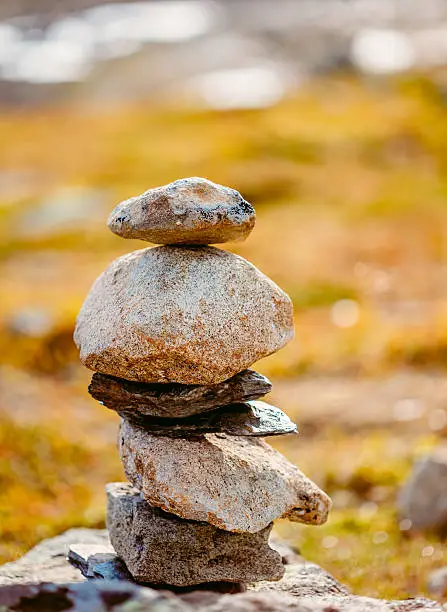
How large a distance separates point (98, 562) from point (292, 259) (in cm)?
2673

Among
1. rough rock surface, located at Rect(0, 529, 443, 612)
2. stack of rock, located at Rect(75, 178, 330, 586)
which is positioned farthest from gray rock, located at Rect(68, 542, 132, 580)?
rough rock surface, located at Rect(0, 529, 443, 612)

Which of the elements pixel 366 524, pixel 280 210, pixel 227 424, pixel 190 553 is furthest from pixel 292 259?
pixel 190 553

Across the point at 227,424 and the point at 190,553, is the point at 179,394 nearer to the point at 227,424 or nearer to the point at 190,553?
the point at 227,424

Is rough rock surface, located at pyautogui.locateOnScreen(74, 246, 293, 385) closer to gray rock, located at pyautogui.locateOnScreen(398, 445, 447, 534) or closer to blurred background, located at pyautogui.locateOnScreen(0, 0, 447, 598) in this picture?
blurred background, located at pyautogui.locateOnScreen(0, 0, 447, 598)

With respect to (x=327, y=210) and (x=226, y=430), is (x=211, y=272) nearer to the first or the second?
(x=226, y=430)

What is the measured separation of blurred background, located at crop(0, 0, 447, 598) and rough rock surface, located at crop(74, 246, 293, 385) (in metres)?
3.79

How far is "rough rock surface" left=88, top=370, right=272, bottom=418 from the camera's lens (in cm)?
764

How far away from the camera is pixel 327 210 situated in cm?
4406

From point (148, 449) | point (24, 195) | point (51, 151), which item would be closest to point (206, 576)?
point (148, 449)

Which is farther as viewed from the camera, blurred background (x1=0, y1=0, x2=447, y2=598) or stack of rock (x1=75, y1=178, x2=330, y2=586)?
blurred background (x1=0, y1=0, x2=447, y2=598)

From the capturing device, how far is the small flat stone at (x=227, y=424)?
25.8ft

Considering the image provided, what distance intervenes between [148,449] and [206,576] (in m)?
1.19

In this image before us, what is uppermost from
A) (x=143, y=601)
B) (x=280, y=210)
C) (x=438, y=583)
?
(x=280, y=210)

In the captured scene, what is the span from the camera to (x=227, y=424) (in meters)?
7.91
